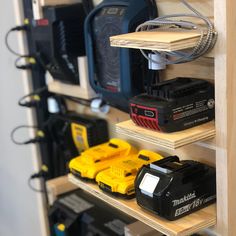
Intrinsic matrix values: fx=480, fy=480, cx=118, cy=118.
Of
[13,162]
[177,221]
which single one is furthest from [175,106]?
[13,162]

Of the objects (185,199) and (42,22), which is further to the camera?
(42,22)

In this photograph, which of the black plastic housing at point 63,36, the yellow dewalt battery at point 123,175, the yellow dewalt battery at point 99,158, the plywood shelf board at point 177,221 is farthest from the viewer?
the black plastic housing at point 63,36

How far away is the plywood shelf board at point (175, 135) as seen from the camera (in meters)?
1.13

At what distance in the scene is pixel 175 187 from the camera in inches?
46.4

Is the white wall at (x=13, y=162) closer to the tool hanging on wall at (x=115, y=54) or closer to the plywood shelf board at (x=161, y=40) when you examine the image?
the tool hanging on wall at (x=115, y=54)

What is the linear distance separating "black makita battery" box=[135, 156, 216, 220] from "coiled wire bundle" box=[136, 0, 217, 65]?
0.92 feet

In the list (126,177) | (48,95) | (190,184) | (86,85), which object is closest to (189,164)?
(190,184)

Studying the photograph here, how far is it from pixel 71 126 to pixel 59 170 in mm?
278

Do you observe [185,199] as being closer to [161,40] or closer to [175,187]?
[175,187]

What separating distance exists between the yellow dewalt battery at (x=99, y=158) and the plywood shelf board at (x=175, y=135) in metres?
0.31


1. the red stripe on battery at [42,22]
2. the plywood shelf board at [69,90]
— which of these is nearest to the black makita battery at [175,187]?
the plywood shelf board at [69,90]

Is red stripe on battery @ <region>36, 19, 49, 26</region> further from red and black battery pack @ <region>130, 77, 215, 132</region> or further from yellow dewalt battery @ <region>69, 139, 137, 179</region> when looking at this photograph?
red and black battery pack @ <region>130, 77, 215, 132</region>

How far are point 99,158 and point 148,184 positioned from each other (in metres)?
0.37

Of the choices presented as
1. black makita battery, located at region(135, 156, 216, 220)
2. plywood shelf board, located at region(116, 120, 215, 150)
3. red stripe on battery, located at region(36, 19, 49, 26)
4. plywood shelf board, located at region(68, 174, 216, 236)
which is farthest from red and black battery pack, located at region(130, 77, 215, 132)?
red stripe on battery, located at region(36, 19, 49, 26)
